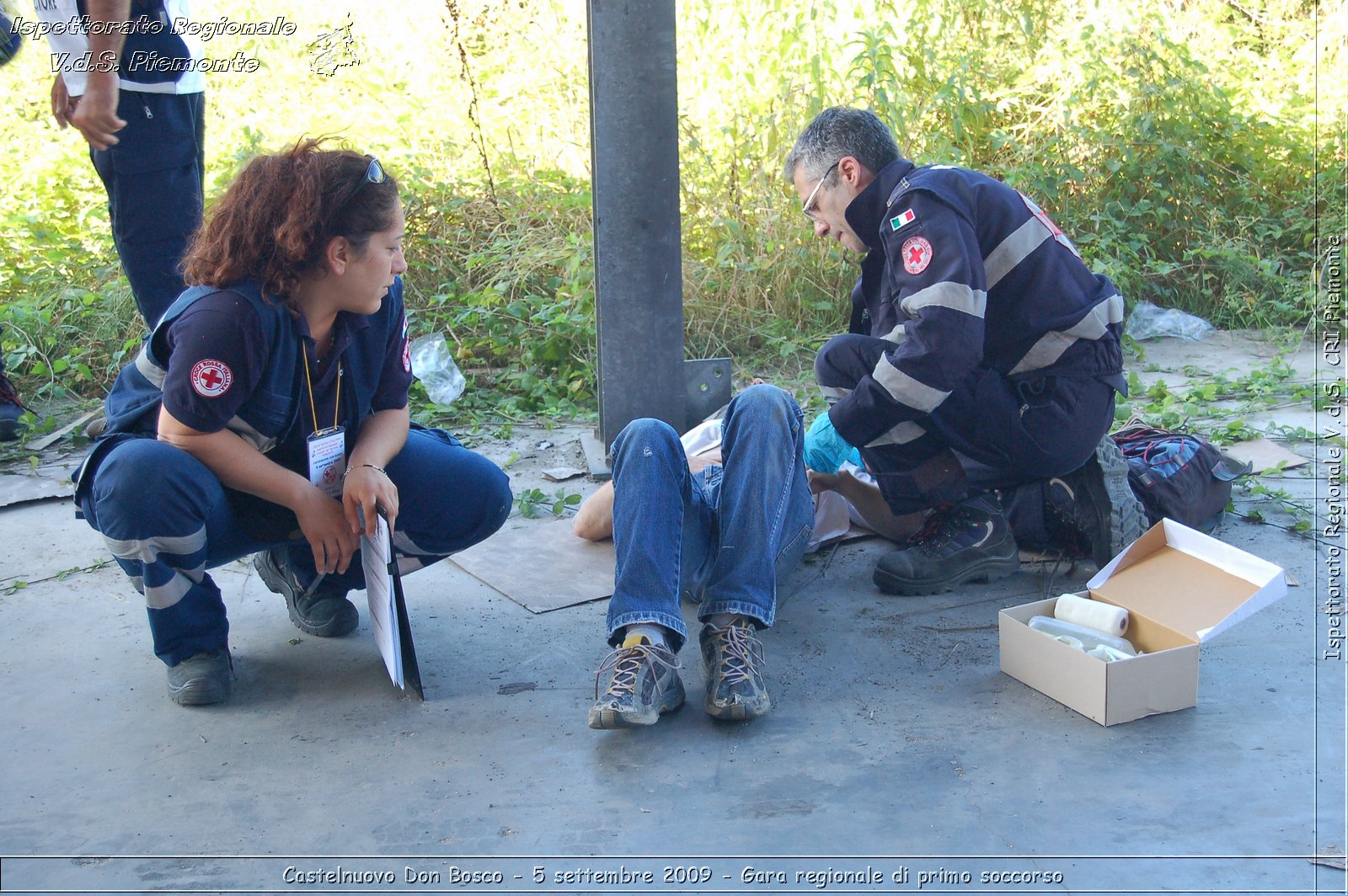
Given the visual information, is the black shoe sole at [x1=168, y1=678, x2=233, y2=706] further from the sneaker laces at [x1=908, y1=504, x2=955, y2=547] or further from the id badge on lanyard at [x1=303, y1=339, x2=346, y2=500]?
the sneaker laces at [x1=908, y1=504, x2=955, y2=547]

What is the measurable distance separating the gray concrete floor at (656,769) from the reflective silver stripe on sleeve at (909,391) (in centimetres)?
53

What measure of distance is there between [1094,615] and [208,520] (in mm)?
1908

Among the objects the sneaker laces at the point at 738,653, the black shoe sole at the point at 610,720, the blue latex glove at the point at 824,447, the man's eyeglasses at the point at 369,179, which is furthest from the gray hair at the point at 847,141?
the black shoe sole at the point at 610,720

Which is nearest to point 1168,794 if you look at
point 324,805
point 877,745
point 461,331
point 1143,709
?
point 1143,709

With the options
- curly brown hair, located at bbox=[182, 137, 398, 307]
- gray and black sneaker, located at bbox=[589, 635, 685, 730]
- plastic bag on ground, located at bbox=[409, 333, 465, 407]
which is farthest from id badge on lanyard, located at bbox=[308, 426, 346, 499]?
plastic bag on ground, located at bbox=[409, 333, 465, 407]

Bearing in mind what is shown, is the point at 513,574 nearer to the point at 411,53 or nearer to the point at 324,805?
the point at 324,805

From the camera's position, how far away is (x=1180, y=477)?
313 centimetres

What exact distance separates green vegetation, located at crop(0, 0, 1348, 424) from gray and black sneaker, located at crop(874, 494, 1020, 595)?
7.43 feet

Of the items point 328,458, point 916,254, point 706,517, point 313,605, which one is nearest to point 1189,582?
point 916,254

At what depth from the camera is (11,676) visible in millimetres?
2570

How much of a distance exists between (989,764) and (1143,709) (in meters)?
0.38

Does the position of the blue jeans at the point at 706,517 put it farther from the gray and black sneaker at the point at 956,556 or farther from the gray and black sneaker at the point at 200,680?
the gray and black sneaker at the point at 200,680

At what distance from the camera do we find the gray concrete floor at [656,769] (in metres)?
1.83

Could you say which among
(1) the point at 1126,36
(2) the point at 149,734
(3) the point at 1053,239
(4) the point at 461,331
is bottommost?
(2) the point at 149,734
